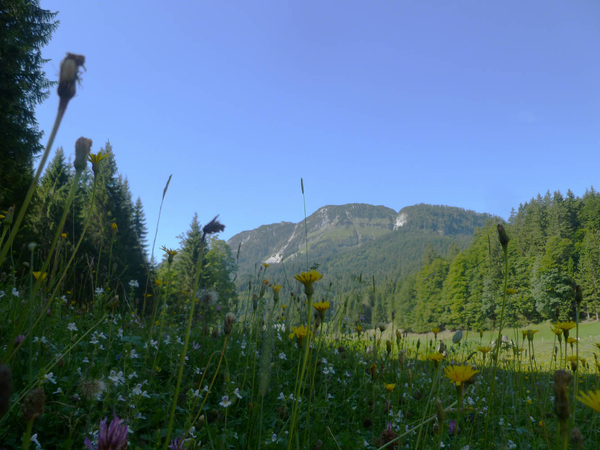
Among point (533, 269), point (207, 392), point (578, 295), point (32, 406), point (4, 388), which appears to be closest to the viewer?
point (4, 388)

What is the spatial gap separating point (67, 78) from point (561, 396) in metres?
1.27

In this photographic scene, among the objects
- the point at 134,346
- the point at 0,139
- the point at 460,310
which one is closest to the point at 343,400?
the point at 134,346

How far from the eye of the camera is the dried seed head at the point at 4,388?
1.14 ft

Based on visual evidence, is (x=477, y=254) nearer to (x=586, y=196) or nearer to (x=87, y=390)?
(x=586, y=196)

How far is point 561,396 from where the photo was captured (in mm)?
692

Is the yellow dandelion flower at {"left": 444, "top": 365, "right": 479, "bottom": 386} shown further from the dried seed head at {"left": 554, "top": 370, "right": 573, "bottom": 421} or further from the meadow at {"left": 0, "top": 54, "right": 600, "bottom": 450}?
the dried seed head at {"left": 554, "top": 370, "right": 573, "bottom": 421}

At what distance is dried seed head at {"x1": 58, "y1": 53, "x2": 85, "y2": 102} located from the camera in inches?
27.0

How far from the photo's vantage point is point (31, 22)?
34.9ft

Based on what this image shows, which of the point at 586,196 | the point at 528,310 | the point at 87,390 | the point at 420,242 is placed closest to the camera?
the point at 87,390

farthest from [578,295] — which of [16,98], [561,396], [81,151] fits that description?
Result: [16,98]

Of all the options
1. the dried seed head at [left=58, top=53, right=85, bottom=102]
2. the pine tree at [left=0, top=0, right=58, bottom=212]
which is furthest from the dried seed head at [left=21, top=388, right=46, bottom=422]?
the pine tree at [left=0, top=0, right=58, bottom=212]

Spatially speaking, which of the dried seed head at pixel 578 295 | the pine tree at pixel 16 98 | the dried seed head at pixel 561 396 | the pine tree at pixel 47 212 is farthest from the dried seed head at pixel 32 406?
the pine tree at pixel 16 98

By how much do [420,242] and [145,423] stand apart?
196661 millimetres

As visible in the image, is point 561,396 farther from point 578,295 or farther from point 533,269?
point 533,269
